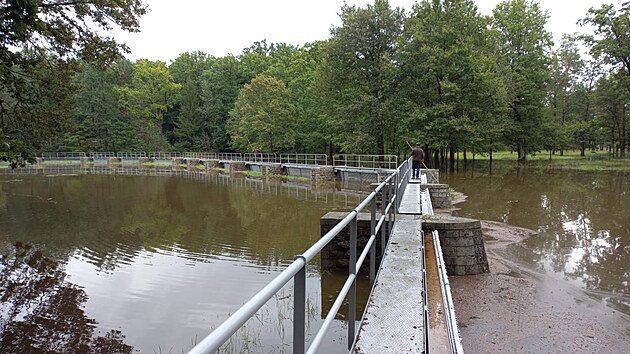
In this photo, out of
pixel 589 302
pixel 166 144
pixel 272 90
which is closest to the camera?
pixel 589 302

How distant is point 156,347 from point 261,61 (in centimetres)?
5637

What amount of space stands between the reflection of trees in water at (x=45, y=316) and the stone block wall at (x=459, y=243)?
5.21m

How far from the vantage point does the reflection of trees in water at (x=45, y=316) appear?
220 inches

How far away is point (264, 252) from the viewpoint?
33.5 ft

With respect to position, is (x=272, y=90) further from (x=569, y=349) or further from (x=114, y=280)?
(x=569, y=349)

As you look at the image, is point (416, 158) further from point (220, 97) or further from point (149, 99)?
point (149, 99)

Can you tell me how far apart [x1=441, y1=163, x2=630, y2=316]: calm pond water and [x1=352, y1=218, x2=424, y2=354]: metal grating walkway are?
11.9ft

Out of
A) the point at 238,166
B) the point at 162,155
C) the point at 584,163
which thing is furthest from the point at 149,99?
the point at 584,163

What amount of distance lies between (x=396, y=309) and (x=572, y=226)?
10.7 m

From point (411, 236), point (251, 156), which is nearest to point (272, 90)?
point (251, 156)

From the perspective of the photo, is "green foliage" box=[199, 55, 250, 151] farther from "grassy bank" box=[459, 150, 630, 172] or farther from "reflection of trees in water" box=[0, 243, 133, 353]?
"reflection of trees in water" box=[0, 243, 133, 353]

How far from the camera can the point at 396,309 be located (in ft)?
11.7

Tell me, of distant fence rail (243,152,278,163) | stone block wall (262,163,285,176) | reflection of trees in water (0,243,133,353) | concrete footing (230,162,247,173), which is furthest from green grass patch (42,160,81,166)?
reflection of trees in water (0,243,133,353)

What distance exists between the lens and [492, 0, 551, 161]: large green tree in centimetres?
3731
